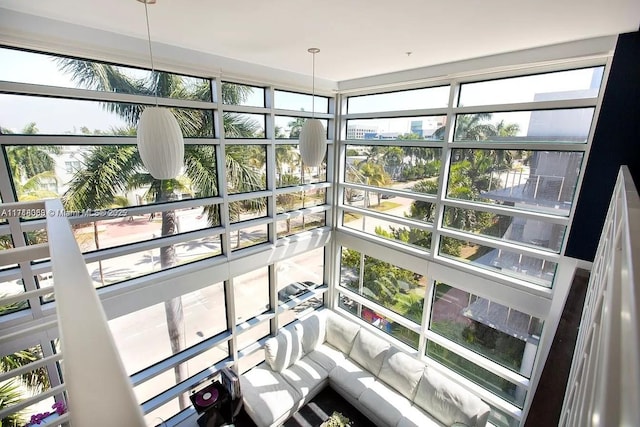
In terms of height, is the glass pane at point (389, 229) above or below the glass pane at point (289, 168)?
below

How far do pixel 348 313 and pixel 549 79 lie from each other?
4499 millimetres

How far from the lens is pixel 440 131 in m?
3.85

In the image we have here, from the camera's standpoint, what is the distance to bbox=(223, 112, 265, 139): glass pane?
371 cm

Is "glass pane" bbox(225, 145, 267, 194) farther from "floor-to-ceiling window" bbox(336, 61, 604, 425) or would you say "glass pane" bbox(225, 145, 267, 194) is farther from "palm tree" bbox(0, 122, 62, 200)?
"palm tree" bbox(0, 122, 62, 200)

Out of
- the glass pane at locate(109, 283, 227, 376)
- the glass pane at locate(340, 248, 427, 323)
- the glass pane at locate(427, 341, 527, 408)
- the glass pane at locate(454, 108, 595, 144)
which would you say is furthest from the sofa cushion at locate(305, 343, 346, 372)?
the glass pane at locate(454, 108, 595, 144)

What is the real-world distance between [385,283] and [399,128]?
2477 mm

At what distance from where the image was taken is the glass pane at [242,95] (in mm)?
3609

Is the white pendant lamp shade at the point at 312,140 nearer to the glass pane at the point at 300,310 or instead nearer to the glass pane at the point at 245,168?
the glass pane at the point at 245,168

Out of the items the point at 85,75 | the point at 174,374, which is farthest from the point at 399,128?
the point at 174,374

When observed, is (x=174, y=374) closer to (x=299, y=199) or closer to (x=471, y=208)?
(x=299, y=199)

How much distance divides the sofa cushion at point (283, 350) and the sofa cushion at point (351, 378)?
2.11ft

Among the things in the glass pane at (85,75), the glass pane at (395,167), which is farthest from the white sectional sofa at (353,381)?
the glass pane at (85,75)

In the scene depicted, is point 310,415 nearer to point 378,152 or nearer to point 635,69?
point 378,152

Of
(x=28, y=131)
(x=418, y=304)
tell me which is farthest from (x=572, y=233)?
(x=28, y=131)
